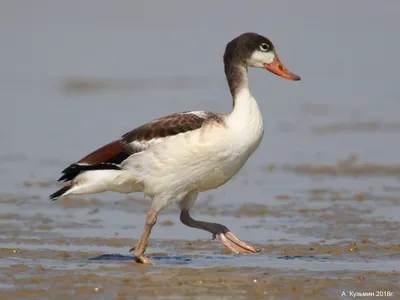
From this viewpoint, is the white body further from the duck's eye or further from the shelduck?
the duck's eye

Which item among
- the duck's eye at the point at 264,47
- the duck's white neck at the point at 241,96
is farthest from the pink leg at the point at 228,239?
the duck's eye at the point at 264,47

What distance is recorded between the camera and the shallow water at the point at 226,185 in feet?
31.8

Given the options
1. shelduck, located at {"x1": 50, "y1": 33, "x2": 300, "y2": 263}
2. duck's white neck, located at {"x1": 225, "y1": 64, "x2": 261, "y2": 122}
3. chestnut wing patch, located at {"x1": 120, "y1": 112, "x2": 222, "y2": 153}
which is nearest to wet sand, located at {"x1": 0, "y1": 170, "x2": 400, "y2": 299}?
shelduck, located at {"x1": 50, "y1": 33, "x2": 300, "y2": 263}

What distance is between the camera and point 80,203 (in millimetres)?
13352

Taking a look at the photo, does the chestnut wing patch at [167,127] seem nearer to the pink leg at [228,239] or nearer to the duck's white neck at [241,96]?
the duck's white neck at [241,96]

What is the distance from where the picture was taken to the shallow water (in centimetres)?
969

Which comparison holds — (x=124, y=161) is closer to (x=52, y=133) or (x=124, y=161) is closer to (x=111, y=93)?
(x=52, y=133)

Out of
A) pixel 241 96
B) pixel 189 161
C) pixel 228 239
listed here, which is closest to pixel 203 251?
pixel 228 239

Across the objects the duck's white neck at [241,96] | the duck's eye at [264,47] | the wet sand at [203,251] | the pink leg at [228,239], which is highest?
the duck's eye at [264,47]

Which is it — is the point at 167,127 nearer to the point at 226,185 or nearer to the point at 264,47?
the point at 264,47

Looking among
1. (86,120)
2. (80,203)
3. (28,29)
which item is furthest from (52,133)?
(28,29)

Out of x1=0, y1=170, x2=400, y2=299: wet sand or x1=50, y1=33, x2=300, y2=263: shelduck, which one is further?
x1=50, y1=33, x2=300, y2=263: shelduck

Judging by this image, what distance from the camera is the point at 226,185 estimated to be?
14.6 metres

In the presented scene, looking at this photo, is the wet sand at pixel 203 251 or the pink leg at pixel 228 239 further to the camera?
the pink leg at pixel 228 239
